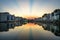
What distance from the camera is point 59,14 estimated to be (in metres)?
70.9

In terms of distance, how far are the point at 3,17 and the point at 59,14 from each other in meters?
65.4

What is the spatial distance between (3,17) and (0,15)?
162 inches

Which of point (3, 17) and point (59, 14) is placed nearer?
point (59, 14)

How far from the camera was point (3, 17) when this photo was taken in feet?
402

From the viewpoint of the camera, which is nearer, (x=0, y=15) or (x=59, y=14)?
(x=59, y=14)

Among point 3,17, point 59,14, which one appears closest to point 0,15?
point 3,17

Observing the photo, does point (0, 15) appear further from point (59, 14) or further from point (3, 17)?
point (59, 14)

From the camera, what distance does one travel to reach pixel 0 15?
124m

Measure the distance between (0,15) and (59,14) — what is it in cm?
6879
